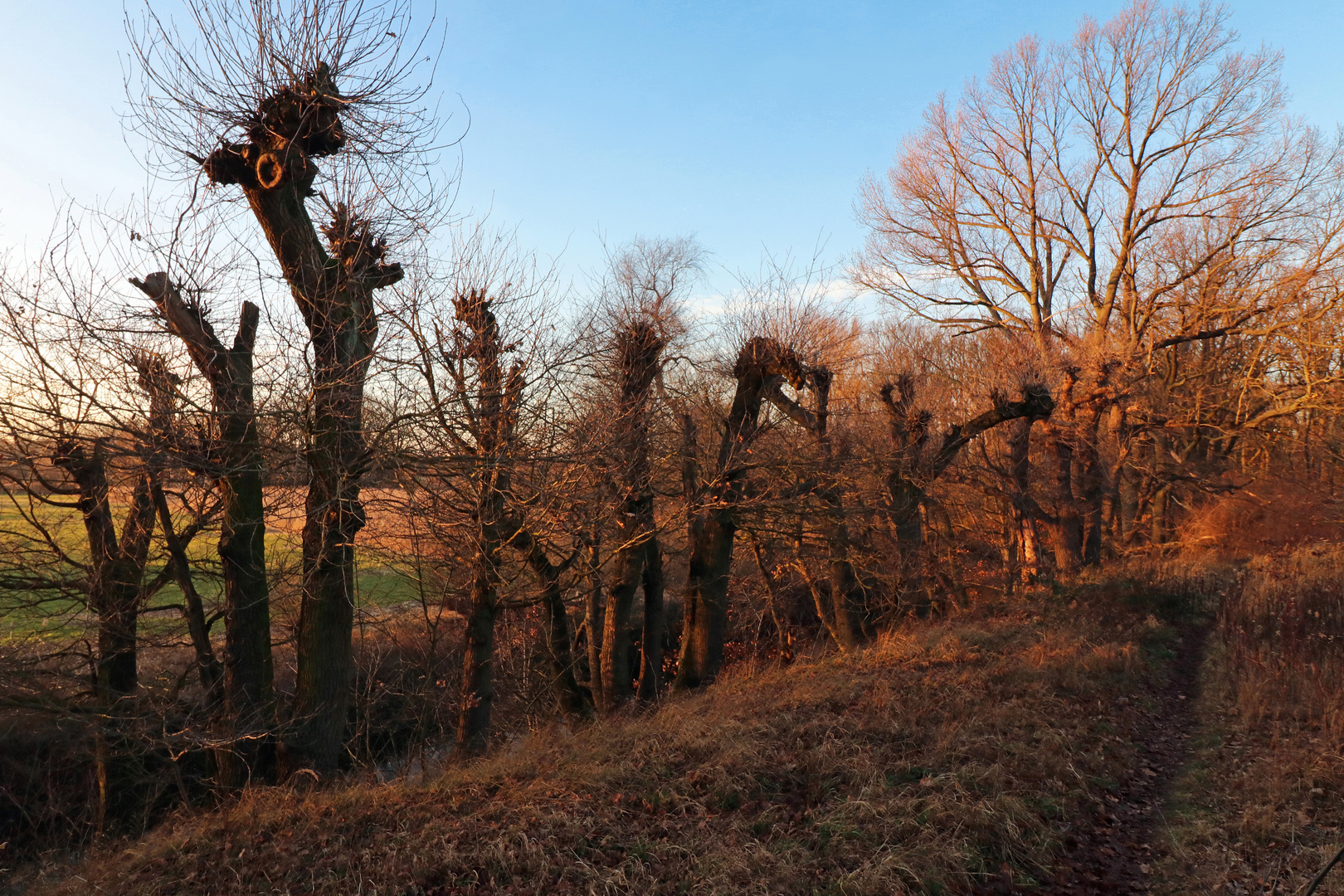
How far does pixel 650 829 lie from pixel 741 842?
660mm

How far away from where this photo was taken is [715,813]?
5.50 m

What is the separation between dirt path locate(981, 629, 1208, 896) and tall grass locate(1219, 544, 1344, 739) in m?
0.74

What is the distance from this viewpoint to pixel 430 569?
401 inches

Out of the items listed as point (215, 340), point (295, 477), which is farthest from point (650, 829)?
point (215, 340)

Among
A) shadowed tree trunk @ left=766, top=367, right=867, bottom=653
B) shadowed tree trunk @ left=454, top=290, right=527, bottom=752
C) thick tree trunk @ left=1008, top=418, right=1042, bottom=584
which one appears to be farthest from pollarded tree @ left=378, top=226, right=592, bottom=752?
thick tree trunk @ left=1008, top=418, right=1042, bottom=584

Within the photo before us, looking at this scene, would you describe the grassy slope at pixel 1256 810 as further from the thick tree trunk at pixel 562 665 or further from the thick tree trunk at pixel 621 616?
the thick tree trunk at pixel 562 665

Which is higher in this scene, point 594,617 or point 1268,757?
point 594,617

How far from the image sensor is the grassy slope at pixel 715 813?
4.64 m

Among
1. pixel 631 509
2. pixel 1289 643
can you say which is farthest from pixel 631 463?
pixel 1289 643

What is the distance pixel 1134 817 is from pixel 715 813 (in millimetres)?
3140

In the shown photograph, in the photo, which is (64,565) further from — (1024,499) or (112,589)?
(1024,499)

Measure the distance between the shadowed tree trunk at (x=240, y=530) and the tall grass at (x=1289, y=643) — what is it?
947 cm

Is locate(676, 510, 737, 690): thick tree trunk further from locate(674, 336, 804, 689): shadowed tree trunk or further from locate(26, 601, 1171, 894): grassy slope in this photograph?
locate(26, 601, 1171, 894): grassy slope

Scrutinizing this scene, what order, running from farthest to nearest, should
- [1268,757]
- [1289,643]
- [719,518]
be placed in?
[719,518] < [1289,643] < [1268,757]
